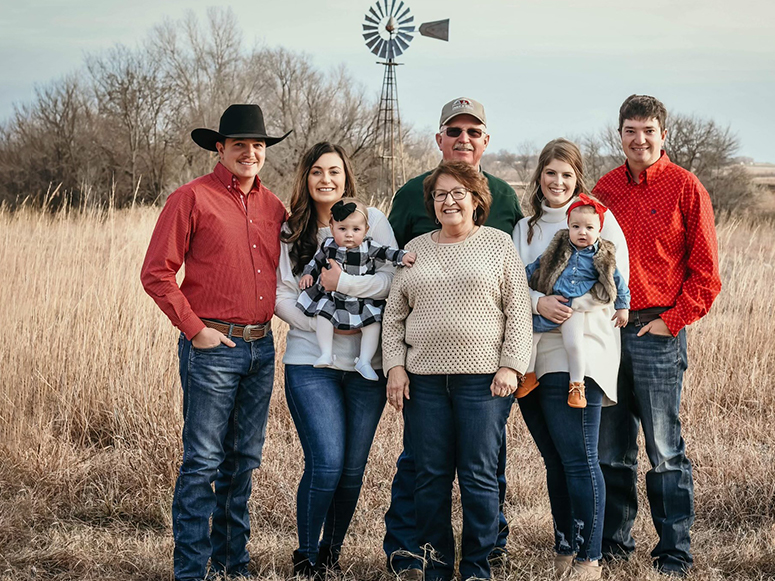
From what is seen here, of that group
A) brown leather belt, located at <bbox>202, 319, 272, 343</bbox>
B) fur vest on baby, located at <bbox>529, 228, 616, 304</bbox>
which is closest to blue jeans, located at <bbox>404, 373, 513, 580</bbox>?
fur vest on baby, located at <bbox>529, 228, 616, 304</bbox>

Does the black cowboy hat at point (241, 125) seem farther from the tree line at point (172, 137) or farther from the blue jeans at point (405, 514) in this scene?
the tree line at point (172, 137)

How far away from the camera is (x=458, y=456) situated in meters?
3.36

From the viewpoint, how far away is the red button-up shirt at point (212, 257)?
11.2 ft

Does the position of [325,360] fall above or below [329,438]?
above

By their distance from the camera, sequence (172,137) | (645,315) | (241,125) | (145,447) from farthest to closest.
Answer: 1. (172,137)
2. (145,447)
3. (645,315)
4. (241,125)

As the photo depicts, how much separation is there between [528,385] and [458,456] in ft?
1.49

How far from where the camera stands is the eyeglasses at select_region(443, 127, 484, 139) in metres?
3.82

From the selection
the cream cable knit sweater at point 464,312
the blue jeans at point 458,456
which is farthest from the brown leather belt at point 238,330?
the blue jeans at point 458,456

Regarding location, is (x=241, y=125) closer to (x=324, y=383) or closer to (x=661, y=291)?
(x=324, y=383)

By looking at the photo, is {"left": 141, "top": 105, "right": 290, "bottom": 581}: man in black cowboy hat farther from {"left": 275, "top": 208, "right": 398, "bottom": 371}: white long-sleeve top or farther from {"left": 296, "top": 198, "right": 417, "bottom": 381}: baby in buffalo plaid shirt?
{"left": 296, "top": 198, "right": 417, "bottom": 381}: baby in buffalo plaid shirt

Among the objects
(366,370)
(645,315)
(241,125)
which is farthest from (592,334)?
(241,125)

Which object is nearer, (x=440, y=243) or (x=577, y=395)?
(x=577, y=395)

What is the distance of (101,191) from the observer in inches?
870

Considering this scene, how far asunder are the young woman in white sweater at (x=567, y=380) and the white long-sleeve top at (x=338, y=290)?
673mm
